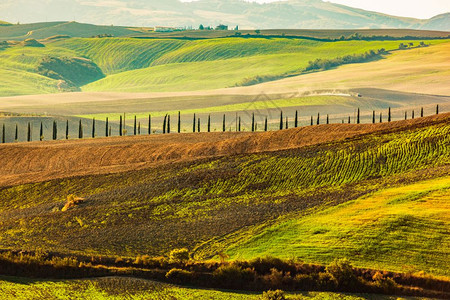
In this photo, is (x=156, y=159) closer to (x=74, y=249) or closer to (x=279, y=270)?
(x=74, y=249)

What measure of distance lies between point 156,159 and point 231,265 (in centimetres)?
4063

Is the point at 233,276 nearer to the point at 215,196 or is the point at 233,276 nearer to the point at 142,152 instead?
the point at 215,196

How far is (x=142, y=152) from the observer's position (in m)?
80.0

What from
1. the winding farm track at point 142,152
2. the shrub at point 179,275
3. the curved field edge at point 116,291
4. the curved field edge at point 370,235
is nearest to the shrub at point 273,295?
the curved field edge at point 116,291

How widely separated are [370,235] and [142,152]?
41575 mm

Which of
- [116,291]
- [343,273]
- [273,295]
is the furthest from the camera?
[343,273]

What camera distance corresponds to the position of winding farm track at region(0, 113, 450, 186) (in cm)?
7212

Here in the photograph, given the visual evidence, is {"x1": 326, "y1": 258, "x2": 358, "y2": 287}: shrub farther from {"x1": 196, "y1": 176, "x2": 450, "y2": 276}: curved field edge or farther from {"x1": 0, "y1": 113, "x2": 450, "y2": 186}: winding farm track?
{"x1": 0, "y1": 113, "x2": 450, "y2": 186}: winding farm track

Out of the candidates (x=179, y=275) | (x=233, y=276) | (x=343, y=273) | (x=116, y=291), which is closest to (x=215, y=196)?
(x=179, y=275)

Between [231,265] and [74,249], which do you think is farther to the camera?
[74,249]

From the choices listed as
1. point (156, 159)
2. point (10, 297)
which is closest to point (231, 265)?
point (10, 297)

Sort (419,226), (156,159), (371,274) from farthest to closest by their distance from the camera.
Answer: (156,159), (419,226), (371,274)

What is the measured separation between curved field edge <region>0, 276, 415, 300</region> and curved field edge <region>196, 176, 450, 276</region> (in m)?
5.53

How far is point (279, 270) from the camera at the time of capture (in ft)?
122
